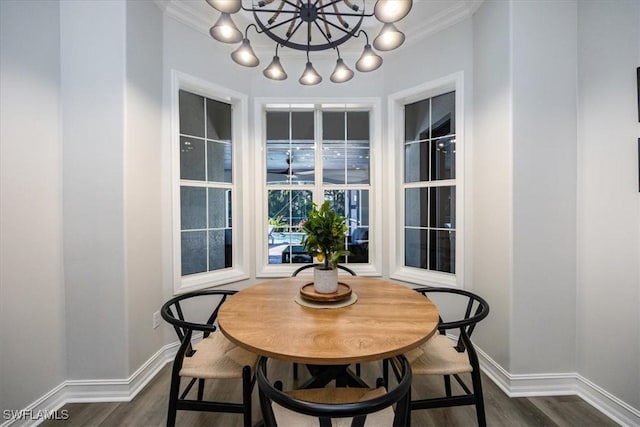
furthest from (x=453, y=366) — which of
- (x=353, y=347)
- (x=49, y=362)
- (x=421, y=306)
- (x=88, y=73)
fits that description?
(x=88, y=73)

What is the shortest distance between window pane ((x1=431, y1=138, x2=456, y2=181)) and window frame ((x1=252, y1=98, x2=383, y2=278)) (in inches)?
21.5

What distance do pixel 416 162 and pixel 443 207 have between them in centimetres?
57

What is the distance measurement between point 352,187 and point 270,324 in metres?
2.05

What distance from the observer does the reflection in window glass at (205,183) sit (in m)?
2.62

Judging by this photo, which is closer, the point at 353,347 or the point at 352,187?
the point at 353,347

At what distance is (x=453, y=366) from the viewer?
1506 millimetres

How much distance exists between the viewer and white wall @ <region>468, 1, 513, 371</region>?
202cm

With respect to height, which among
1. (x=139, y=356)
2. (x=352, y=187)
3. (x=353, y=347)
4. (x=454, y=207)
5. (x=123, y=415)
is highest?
(x=352, y=187)

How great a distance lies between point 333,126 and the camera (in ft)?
10.4

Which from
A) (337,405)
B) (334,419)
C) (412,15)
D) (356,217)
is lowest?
(334,419)

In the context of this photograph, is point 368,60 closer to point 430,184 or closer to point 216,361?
point 430,184

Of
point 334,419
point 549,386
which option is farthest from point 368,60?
point 549,386

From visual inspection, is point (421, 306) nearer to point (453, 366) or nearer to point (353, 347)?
point (453, 366)

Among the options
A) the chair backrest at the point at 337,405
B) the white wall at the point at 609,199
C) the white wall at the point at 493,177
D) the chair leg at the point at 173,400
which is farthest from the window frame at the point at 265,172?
the chair backrest at the point at 337,405
